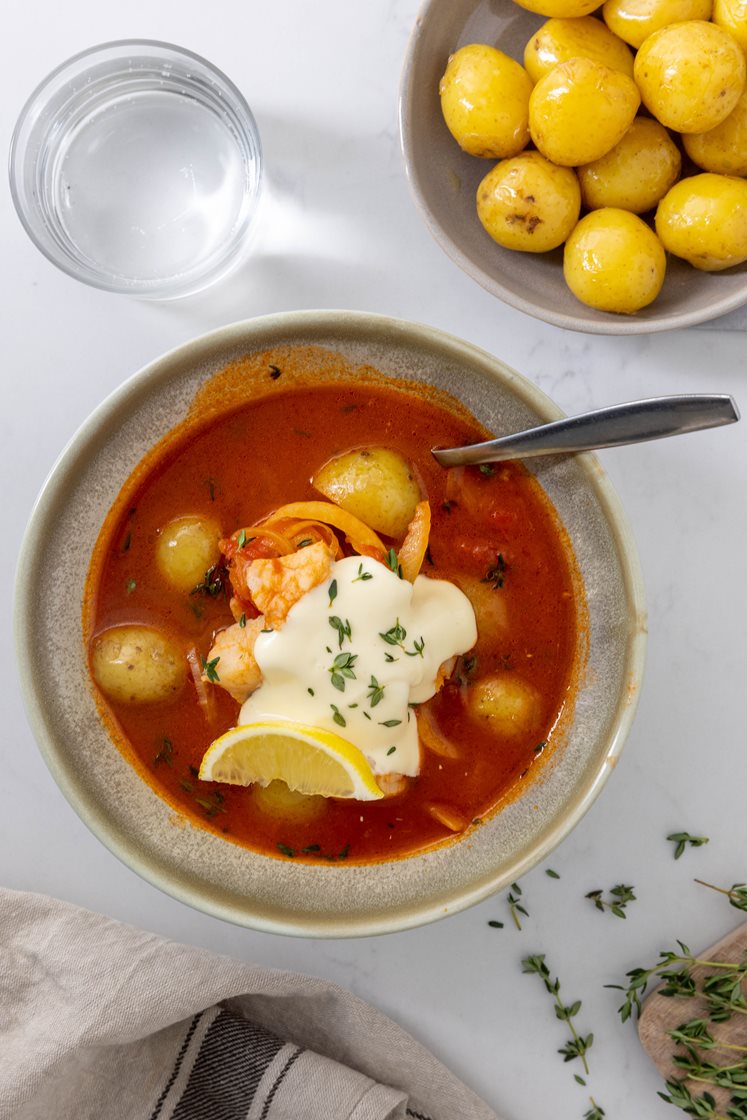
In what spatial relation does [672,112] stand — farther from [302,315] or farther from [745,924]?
[745,924]

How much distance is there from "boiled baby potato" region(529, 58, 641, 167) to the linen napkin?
1745mm

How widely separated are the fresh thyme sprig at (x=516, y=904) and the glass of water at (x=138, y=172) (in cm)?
144

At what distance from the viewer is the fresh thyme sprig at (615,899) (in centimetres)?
214

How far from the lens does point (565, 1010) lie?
2.17m

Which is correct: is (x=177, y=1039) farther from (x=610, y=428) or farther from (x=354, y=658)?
(x=610, y=428)

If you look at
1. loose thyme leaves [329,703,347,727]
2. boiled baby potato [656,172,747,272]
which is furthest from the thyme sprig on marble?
boiled baby potato [656,172,747,272]

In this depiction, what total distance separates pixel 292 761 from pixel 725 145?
4.56 feet

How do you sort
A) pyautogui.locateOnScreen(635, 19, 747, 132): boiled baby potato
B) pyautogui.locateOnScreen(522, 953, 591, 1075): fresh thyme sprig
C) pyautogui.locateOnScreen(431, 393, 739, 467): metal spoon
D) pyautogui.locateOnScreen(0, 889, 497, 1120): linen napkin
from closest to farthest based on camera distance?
pyautogui.locateOnScreen(431, 393, 739, 467): metal spoon → pyautogui.locateOnScreen(635, 19, 747, 132): boiled baby potato → pyautogui.locateOnScreen(0, 889, 497, 1120): linen napkin → pyautogui.locateOnScreen(522, 953, 591, 1075): fresh thyme sprig

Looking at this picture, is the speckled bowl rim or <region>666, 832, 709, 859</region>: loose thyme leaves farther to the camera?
<region>666, 832, 709, 859</region>: loose thyme leaves

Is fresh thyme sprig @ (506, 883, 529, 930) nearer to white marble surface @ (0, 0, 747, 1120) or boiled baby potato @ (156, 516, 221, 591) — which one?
white marble surface @ (0, 0, 747, 1120)

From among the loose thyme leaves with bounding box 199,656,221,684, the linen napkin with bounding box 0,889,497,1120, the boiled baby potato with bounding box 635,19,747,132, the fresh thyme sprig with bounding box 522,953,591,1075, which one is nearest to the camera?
the boiled baby potato with bounding box 635,19,747,132

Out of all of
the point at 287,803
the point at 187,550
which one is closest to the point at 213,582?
the point at 187,550

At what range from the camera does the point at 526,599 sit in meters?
1.96

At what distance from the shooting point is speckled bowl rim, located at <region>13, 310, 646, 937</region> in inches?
71.5
